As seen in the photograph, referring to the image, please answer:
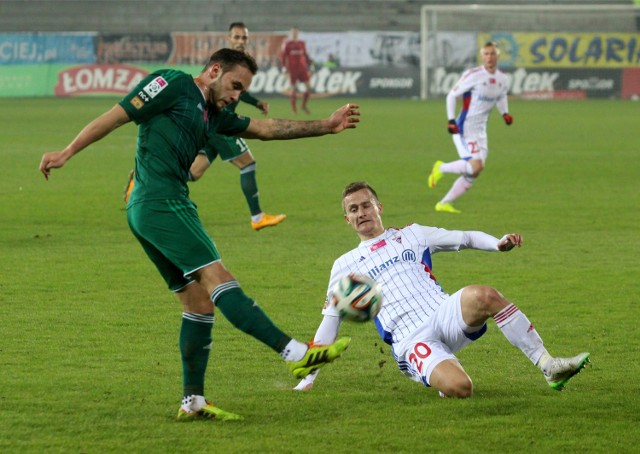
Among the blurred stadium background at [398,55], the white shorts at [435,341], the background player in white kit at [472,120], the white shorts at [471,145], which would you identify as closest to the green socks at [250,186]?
the background player in white kit at [472,120]

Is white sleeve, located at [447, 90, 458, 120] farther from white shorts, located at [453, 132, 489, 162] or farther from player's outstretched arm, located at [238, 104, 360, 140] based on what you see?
player's outstretched arm, located at [238, 104, 360, 140]

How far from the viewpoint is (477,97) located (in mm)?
16031

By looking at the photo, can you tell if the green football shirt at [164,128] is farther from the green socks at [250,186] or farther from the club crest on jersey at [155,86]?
the green socks at [250,186]

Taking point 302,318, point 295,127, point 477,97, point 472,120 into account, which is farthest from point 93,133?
point 477,97

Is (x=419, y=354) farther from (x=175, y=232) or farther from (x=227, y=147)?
(x=227, y=147)

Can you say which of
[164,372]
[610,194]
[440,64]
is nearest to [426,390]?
[164,372]

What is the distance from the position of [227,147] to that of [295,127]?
663 centimetres

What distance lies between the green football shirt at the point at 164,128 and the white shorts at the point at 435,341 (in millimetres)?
1481

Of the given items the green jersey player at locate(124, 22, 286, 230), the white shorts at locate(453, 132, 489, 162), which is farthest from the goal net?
the green jersey player at locate(124, 22, 286, 230)

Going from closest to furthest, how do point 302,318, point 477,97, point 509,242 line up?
point 509,242 → point 302,318 → point 477,97

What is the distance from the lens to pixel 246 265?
10703 millimetres

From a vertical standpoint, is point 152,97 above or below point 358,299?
above

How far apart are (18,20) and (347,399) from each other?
40.9 meters

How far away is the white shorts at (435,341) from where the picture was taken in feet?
20.3
